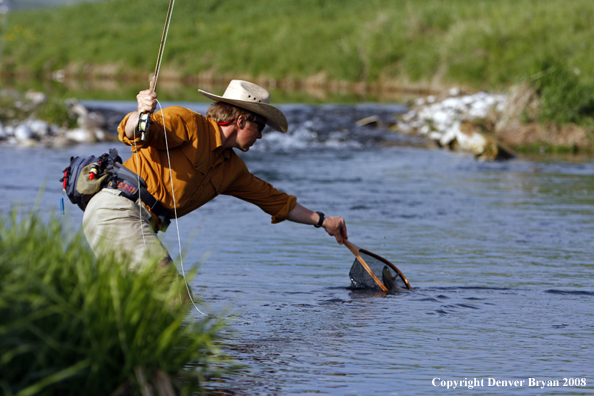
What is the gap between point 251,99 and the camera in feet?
15.2

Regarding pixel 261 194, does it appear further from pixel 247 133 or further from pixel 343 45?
pixel 343 45

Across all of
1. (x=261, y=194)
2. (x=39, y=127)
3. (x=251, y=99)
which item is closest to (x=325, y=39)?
(x=39, y=127)

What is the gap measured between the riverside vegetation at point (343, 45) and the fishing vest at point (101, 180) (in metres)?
12.0

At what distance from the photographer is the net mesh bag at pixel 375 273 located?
20.2 feet

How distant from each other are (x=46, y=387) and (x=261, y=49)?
1196 inches

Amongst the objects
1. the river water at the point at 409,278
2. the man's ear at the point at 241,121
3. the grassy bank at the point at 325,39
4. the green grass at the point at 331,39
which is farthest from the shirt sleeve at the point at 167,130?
the grassy bank at the point at 325,39

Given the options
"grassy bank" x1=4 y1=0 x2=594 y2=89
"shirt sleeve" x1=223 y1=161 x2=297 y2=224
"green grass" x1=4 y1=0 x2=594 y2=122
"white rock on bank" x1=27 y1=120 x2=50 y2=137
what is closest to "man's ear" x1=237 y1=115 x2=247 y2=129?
"shirt sleeve" x1=223 y1=161 x2=297 y2=224

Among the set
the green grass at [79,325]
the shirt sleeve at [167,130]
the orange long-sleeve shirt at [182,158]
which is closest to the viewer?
the green grass at [79,325]

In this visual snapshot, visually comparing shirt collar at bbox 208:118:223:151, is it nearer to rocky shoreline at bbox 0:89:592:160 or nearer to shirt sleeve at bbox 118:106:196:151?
shirt sleeve at bbox 118:106:196:151

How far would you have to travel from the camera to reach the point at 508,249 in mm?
7664

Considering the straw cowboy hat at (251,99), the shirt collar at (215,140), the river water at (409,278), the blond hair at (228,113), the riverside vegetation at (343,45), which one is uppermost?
the riverside vegetation at (343,45)

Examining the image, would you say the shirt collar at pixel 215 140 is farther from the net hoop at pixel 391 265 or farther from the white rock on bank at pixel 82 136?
the white rock on bank at pixel 82 136

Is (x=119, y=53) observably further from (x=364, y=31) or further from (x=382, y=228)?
(x=382, y=228)

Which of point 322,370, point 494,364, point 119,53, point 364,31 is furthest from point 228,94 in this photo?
point 119,53
